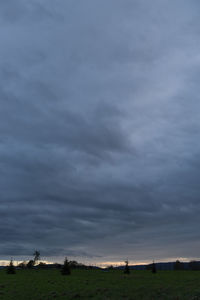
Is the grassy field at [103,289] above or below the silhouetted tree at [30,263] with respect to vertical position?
below

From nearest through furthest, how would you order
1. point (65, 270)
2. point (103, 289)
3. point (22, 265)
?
point (103, 289)
point (65, 270)
point (22, 265)

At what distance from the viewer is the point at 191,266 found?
7785 inches

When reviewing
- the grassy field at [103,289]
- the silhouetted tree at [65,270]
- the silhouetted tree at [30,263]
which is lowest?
the grassy field at [103,289]

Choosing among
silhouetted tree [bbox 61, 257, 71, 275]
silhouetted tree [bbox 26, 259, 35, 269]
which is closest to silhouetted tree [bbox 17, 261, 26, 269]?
silhouetted tree [bbox 26, 259, 35, 269]

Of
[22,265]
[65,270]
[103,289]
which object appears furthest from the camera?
[22,265]

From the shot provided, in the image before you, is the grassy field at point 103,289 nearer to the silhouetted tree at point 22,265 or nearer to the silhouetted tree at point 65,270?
the silhouetted tree at point 65,270

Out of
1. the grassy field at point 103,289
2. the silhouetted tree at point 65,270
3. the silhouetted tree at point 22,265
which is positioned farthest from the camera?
the silhouetted tree at point 22,265

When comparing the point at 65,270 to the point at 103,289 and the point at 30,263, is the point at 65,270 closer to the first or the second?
the point at 103,289

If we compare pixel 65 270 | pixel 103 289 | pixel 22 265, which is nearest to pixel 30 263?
pixel 22 265

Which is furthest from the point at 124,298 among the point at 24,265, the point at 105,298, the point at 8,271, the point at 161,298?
the point at 24,265

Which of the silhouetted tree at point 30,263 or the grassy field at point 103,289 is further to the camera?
the silhouetted tree at point 30,263

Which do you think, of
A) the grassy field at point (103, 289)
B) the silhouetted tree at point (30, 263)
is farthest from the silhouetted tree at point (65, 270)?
the silhouetted tree at point (30, 263)

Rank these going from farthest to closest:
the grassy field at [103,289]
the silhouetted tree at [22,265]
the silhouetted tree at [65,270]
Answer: the silhouetted tree at [22,265], the silhouetted tree at [65,270], the grassy field at [103,289]

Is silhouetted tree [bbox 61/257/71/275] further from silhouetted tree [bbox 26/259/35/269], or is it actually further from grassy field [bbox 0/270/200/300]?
silhouetted tree [bbox 26/259/35/269]
